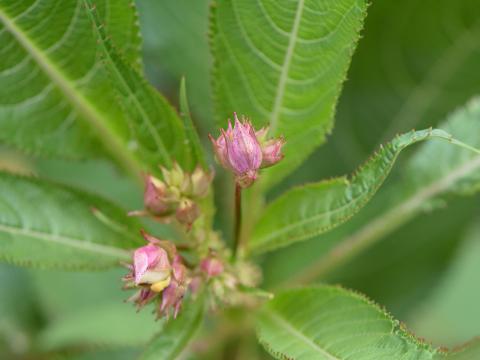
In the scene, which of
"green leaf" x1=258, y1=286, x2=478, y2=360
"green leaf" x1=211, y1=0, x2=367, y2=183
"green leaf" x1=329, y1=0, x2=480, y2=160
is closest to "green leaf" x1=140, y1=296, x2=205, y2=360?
"green leaf" x1=258, y1=286, x2=478, y2=360

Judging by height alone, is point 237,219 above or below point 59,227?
below

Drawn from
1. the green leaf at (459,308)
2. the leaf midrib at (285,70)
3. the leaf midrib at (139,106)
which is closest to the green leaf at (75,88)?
the leaf midrib at (139,106)

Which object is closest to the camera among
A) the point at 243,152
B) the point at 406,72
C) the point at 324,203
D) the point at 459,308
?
the point at 243,152

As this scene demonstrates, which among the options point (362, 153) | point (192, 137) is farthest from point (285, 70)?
point (362, 153)

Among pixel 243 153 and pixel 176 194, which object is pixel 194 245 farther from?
pixel 243 153

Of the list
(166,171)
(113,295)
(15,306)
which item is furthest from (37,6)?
(15,306)

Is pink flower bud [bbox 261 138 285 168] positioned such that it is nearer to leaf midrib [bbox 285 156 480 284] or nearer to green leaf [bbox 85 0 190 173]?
green leaf [bbox 85 0 190 173]

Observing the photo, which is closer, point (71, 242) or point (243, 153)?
point (243, 153)

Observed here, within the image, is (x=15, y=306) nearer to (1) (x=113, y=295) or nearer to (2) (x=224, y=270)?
(1) (x=113, y=295)
